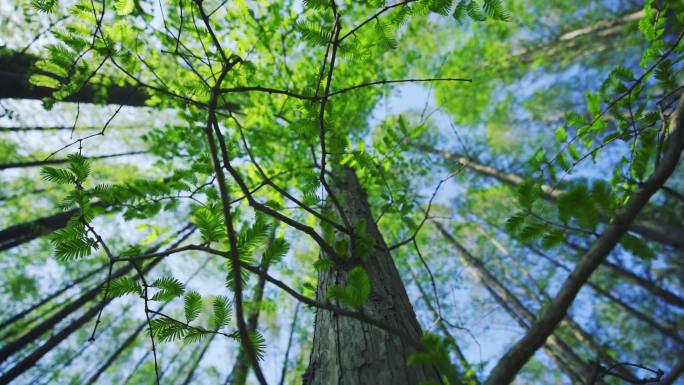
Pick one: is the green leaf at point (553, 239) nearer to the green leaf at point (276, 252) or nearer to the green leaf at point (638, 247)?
the green leaf at point (638, 247)

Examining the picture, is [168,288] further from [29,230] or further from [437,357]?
[29,230]

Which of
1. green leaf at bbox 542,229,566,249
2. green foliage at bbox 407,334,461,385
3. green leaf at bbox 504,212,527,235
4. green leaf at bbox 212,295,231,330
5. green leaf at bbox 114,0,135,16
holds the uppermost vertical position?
green leaf at bbox 114,0,135,16

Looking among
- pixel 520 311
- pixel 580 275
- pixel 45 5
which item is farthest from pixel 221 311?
pixel 520 311

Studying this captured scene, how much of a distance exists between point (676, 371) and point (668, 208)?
31.9 feet

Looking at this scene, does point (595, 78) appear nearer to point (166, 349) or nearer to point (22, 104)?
point (22, 104)

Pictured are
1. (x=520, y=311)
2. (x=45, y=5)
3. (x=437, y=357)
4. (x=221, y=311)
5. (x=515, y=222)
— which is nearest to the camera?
(x=437, y=357)

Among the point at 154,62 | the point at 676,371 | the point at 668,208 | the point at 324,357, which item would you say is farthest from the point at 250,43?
the point at 668,208

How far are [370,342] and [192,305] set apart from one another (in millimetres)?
611

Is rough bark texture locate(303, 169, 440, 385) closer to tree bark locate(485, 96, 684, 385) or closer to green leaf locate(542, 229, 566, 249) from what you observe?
tree bark locate(485, 96, 684, 385)

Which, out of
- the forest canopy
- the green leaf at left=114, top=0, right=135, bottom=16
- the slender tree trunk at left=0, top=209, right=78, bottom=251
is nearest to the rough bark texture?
the forest canopy

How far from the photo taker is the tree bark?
58 centimetres

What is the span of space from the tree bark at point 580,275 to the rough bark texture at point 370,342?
25 centimetres

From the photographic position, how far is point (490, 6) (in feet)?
3.89

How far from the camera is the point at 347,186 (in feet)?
9.02
